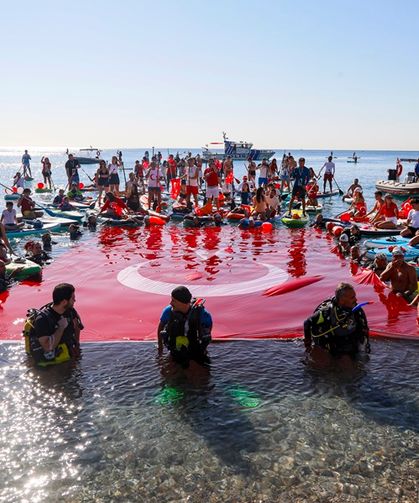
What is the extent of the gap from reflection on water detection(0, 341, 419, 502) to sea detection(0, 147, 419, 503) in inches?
0.6

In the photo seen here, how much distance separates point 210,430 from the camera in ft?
20.1

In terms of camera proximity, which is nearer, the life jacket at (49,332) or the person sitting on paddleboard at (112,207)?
the life jacket at (49,332)

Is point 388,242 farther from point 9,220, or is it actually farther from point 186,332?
point 9,220

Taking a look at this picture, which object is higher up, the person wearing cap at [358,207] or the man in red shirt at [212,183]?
the man in red shirt at [212,183]

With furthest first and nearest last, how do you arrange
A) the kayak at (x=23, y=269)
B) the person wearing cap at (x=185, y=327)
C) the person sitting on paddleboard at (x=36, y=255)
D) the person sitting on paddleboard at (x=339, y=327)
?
1. the person sitting on paddleboard at (x=36, y=255)
2. the kayak at (x=23, y=269)
3. the person sitting on paddleboard at (x=339, y=327)
4. the person wearing cap at (x=185, y=327)

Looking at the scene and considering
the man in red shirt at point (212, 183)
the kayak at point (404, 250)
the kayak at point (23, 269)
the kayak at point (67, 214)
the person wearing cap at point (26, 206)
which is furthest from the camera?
the kayak at point (67, 214)

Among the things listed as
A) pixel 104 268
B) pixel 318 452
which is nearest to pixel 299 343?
pixel 318 452

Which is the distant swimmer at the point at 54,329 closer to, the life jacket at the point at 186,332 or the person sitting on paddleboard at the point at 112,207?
the life jacket at the point at 186,332

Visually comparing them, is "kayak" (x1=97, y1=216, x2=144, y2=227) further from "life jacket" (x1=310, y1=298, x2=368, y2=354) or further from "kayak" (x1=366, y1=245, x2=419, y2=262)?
"life jacket" (x1=310, y1=298, x2=368, y2=354)

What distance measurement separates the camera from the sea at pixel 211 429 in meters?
5.18

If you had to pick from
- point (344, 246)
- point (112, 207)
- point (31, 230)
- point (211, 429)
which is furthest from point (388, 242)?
point (31, 230)

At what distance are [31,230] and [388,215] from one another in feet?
45.9

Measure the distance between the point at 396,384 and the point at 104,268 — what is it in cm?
919

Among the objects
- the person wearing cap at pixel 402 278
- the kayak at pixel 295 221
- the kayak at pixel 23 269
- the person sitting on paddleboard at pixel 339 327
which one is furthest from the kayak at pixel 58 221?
the person sitting on paddleboard at pixel 339 327
